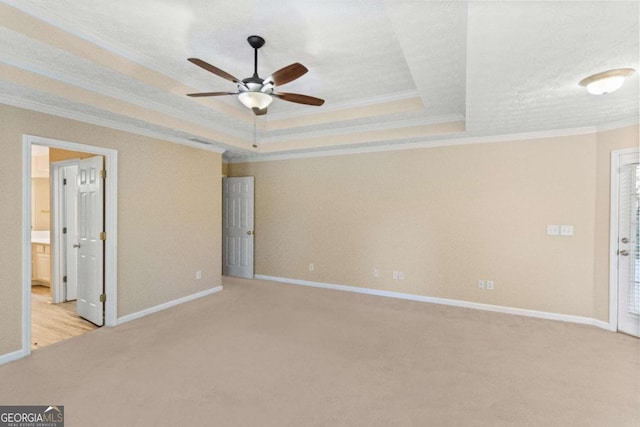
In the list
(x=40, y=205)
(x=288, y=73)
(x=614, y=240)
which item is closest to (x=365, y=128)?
(x=288, y=73)

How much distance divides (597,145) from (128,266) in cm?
599

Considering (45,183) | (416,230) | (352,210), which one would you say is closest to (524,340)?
(416,230)

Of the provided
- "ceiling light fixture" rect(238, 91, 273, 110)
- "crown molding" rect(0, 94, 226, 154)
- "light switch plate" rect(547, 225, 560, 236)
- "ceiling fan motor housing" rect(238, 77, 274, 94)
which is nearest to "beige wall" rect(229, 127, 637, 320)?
"light switch plate" rect(547, 225, 560, 236)

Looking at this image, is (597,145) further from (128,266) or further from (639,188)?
(128,266)

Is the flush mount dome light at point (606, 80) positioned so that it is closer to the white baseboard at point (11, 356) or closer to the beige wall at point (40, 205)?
the white baseboard at point (11, 356)

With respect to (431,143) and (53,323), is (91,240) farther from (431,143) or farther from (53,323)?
(431,143)

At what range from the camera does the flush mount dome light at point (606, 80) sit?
2.17m

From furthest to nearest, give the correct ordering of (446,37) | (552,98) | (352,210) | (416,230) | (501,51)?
(352,210), (416,230), (552,98), (446,37), (501,51)

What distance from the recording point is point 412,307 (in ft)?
14.2

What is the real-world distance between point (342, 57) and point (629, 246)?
3815 mm

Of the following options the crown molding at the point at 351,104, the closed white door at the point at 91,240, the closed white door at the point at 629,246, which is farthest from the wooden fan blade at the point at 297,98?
the closed white door at the point at 629,246

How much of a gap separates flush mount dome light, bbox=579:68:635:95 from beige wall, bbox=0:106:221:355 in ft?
15.3

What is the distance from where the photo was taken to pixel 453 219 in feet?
14.6

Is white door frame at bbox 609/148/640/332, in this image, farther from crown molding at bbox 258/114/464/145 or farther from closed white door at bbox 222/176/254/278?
closed white door at bbox 222/176/254/278
